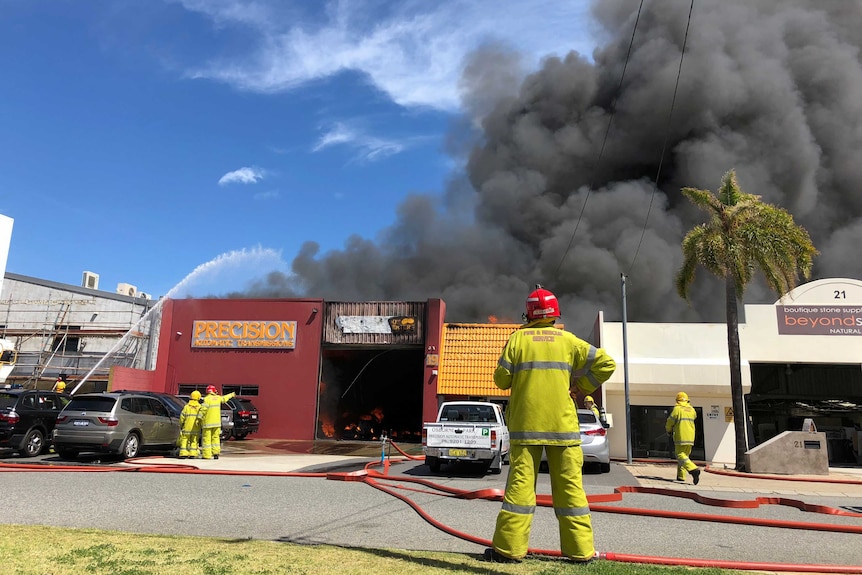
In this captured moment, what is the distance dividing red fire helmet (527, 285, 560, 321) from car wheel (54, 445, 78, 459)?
10812 mm

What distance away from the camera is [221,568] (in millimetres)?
3633

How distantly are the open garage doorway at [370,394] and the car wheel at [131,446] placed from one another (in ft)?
32.1

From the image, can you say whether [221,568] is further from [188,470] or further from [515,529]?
[188,470]

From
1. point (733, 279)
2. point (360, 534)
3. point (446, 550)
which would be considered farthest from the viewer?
point (733, 279)

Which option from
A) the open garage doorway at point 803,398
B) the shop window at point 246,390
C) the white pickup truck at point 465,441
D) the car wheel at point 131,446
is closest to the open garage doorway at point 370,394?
the shop window at point 246,390

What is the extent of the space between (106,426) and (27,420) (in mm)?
2255

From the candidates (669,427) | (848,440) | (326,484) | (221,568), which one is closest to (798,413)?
(848,440)

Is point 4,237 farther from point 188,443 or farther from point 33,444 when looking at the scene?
point 188,443

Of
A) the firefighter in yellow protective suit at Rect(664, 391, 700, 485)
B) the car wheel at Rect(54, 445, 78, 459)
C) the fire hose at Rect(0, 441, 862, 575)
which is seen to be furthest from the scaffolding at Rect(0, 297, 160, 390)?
the firefighter in yellow protective suit at Rect(664, 391, 700, 485)

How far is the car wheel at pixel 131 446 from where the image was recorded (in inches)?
476

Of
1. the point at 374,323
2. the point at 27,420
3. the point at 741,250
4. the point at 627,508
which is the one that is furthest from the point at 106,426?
the point at 741,250

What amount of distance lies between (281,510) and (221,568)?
286 centimetres

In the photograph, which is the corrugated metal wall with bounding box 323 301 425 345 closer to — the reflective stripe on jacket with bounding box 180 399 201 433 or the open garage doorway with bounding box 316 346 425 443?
the open garage doorway with bounding box 316 346 425 443

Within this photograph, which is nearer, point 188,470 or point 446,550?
point 446,550
